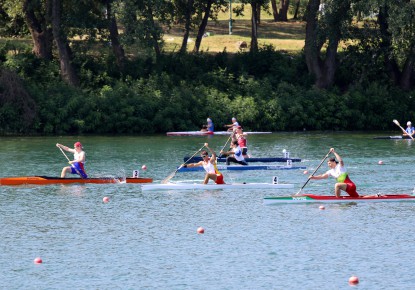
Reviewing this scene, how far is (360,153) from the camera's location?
165ft

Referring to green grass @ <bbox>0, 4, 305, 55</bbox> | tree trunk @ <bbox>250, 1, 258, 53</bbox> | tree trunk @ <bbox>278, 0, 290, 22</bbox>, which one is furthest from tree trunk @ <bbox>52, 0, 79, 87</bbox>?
tree trunk @ <bbox>278, 0, 290, 22</bbox>

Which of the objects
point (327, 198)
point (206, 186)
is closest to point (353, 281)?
point (327, 198)

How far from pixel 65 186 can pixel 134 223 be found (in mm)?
8184

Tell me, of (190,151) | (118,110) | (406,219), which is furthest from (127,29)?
(406,219)

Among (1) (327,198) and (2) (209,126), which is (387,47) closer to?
(2) (209,126)

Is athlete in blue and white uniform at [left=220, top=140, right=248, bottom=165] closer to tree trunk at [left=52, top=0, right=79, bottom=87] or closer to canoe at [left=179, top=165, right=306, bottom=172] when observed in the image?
canoe at [left=179, top=165, right=306, bottom=172]

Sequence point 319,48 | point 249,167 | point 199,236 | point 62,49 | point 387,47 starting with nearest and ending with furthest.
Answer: point 199,236 < point 249,167 < point 62,49 < point 387,47 < point 319,48

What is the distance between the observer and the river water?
24.0 meters

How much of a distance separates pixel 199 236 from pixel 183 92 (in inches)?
1484

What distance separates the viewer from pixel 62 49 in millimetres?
65125

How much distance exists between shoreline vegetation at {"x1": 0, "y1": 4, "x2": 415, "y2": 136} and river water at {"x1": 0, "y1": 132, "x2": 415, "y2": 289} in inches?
699

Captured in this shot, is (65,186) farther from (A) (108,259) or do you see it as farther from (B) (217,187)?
(A) (108,259)

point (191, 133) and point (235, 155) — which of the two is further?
point (191, 133)

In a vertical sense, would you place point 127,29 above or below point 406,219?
above
